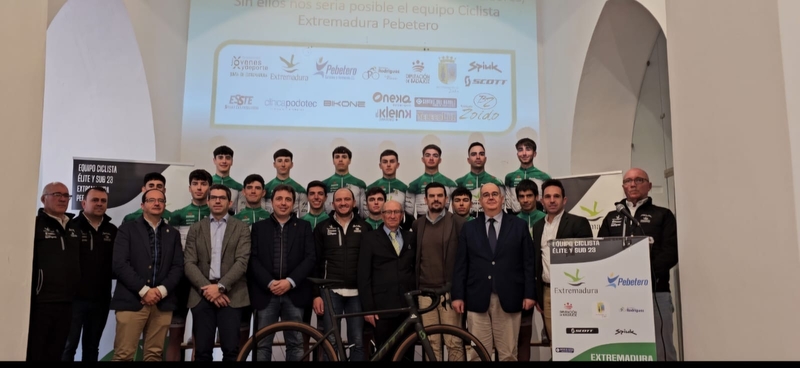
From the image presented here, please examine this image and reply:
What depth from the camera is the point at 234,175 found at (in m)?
7.26

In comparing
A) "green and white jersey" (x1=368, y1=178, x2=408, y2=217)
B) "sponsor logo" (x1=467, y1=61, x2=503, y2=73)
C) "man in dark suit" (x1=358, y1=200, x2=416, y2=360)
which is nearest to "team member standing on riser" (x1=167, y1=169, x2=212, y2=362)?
"man in dark suit" (x1=358, y1=200, x2=416, y2=360)

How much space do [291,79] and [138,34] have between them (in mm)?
Answer: 1540

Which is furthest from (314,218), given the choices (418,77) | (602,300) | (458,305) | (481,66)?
(602,300)

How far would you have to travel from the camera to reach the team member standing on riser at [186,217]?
5.15 m

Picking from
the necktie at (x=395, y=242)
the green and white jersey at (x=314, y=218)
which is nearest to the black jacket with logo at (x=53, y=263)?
the green and white jersey at (x=314, y=218)

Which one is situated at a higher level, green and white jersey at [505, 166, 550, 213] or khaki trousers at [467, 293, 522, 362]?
green and white jersey at [505, 166, 550, 213]

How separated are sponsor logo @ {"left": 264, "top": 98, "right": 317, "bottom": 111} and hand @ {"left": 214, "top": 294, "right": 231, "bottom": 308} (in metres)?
2.95

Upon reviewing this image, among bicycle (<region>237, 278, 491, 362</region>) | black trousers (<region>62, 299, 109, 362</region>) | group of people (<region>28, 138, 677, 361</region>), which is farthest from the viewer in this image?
black trousers (<region>62, 299, 109, 362</region>)

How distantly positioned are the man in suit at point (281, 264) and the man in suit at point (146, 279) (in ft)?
1.76

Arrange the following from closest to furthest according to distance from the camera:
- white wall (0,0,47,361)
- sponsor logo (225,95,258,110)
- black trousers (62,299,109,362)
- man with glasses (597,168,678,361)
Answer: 1. white wall (0,0,47,361)
2. man with glasses (597,168,678,361)
3. black trousers (62,299,109,362)
4. sponsor logo (225,95,258,110)

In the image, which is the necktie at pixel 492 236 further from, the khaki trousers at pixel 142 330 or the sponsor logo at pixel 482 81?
the sponsor logo at pixel 482 81

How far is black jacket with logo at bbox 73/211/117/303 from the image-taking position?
4.98 m

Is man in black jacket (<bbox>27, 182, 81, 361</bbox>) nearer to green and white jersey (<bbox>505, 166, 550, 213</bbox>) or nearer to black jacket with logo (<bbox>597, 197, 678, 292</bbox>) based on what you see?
green and white jersey (<bbox>505, 166, 550, 213</bbox>)

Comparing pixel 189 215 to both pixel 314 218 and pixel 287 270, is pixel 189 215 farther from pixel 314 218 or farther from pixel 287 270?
pixel 287 270
